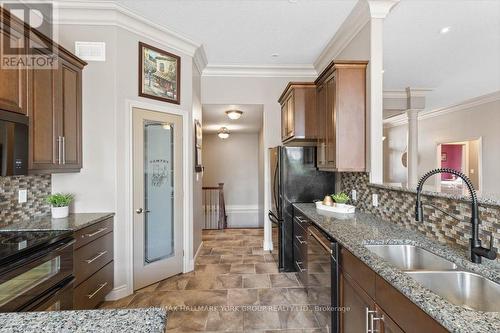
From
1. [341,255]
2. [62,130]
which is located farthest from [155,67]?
[341,255]

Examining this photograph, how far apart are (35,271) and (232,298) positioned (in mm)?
1836

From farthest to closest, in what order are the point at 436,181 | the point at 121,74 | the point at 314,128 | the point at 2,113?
the point at 436,181 → the point at 314,128 → the point at 121,74 → the point at 2,113

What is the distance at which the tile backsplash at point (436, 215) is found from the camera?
1426 mm

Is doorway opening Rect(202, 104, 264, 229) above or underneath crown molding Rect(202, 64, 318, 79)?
underneath

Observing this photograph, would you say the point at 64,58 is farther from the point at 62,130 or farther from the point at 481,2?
the point at 481,2

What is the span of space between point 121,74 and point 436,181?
23.2 feet

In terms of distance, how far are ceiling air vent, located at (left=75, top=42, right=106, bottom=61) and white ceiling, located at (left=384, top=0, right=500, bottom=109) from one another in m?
3.22

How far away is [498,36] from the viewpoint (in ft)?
10.9

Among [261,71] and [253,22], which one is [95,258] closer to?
[253,22]

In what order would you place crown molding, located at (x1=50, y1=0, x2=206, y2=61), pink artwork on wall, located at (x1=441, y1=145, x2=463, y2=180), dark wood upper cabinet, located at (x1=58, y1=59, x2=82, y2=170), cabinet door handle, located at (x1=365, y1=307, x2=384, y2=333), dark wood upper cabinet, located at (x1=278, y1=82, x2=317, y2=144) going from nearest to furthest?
cabinet door handle, located at (x1=365, y1=307, x2=384, y2=333)
dark wood upper cabinet, located at (x1=58, y1=59, x2=82, y2=170)
crown molding, located at (x1=50, y1=0, x2=206, y2=61)
dark wood upper cabinet, located at (x1=278, y1=82, x2=317, y2=144)
pink artwork on wall, located at (x1=441, y1=145, x2=463, y2=180)

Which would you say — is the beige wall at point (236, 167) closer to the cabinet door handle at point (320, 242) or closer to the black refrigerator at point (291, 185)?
the black refrigerator at point (291, 185)

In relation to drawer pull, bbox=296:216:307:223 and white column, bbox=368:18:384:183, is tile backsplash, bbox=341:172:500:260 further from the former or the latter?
drawer pull, bbox=296:216:307:223

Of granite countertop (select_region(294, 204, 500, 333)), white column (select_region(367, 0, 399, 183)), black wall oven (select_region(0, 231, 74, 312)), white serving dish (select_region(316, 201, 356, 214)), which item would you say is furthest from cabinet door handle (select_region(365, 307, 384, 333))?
black wall oven (select_region(0, 231, 74, 312))

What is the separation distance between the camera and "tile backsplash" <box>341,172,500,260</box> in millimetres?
1426
